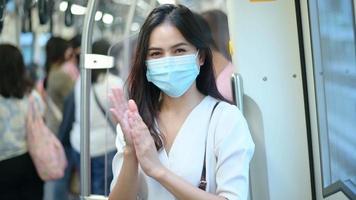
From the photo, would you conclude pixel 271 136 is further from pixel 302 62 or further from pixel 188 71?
pixel 188 71

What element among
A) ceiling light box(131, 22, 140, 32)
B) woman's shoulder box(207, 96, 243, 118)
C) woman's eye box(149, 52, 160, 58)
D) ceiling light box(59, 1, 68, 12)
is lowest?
woman's shoulder box(207, 96, 243, 118)

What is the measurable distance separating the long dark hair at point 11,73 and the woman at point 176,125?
5.68 ft

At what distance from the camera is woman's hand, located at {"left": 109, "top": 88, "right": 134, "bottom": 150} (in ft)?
4.14

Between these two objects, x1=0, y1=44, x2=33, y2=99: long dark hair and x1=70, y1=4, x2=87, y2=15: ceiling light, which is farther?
x1=70, y1=4, x2=87, y2=15: ceiling light

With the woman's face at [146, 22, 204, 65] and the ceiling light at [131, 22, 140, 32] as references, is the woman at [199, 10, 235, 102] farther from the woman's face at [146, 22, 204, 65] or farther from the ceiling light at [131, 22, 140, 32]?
the ceiling light at [131, 22, 140, 32]

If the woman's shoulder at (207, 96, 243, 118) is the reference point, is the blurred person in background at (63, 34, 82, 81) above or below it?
above

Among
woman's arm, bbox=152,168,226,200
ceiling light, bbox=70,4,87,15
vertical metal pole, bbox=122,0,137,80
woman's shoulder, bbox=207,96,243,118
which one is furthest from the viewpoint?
ceiling light, bbox=70,4,87,15

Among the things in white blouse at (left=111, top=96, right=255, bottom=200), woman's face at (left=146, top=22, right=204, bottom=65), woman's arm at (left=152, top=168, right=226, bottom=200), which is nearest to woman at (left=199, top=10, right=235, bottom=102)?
woman's face at (left=146, top=22, right=204, bottom=65)

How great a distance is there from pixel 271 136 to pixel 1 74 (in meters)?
1.98

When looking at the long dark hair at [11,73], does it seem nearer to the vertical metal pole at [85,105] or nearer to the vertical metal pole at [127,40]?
the vertical metal pole at [127,40]

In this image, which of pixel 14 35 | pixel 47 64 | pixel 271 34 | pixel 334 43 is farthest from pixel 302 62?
pixel 14 35

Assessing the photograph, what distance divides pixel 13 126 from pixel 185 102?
189 centimetres

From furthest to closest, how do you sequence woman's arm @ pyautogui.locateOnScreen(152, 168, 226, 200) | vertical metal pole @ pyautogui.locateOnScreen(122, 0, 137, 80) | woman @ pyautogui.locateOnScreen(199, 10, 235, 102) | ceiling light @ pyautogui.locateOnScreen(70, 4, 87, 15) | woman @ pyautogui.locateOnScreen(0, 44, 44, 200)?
ceiling light @ pyautogui.locateOnScreen(70, 4, 87, 15), woman @ pyautogui.locateOnScreen(0, 44, 44, 200), vertical metal pole @ pyautogui.locateOnScreen(122, 0, 137, 80), woman @ pyautogui.locateOnScreen(199, 10, 235, 102), woman's arm @ pyautogui.locateOnScreen(152, 168, 226, 200)

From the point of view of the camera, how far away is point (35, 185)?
315 centimetres
